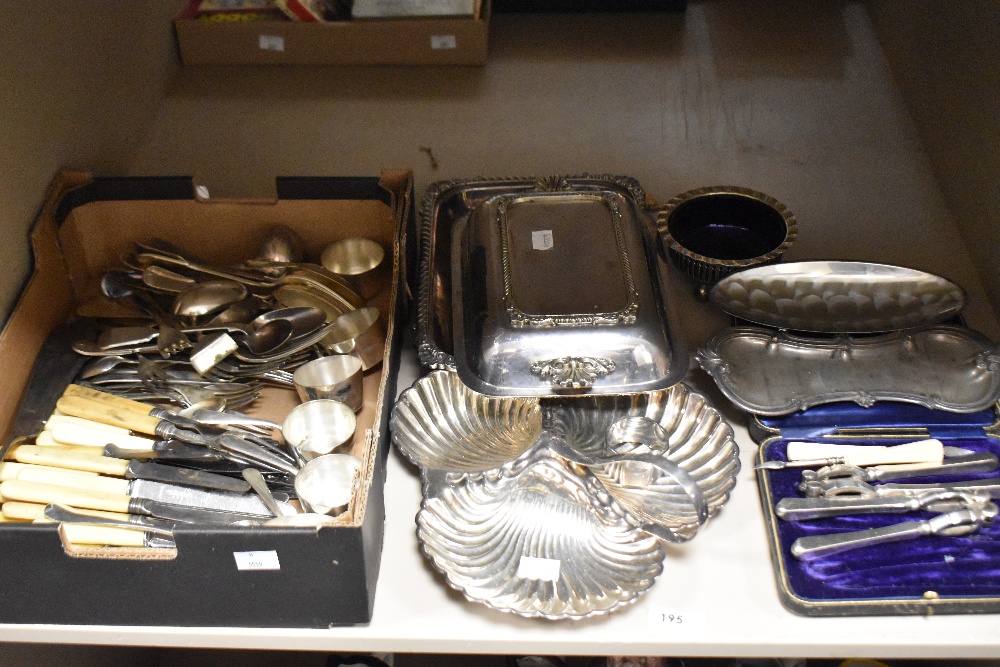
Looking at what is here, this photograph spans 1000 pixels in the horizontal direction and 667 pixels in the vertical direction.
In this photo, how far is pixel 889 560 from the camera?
713 mm

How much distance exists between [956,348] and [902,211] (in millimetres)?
271

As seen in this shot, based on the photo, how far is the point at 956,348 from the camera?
0.85 m

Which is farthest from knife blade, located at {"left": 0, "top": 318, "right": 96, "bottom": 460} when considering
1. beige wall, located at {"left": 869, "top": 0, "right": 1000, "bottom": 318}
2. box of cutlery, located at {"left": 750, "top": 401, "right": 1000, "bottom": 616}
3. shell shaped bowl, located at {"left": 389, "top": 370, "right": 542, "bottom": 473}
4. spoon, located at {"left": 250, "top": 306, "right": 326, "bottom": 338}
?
beige wall, located at {"left": 869, "top": 0, "right": 1000, "bottom": 318}

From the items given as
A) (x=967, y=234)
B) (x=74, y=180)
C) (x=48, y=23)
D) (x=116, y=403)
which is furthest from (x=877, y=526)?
Result: (x=48, y=23)

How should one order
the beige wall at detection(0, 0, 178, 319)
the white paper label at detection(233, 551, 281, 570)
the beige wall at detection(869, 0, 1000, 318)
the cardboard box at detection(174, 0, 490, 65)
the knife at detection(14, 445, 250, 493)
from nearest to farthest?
the white paper label at detection(233, 551, 281, 570) < the knife at detection(14, 445, 250, 493) < the beige wall at detection(0, 0, 178, 319) < the beige wall at detection(869, 0, 1000, 318) < the cardboard box at detection(174, 0, 490, 65)

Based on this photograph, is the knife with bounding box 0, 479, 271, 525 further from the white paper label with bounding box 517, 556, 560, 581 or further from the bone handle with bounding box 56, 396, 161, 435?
the white paper label with bounding box 517, 556, 560, 581

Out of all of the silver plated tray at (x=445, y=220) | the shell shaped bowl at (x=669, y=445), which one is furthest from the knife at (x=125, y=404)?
the shell shaped bowl at (x=669, y=445)

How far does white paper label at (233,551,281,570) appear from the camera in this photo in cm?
62

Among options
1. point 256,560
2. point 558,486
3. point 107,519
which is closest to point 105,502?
point 107,519

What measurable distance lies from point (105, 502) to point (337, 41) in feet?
2.64

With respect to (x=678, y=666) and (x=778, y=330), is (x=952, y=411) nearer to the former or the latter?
(x=778, y=330)

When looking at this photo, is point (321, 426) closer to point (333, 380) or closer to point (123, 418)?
point (333, 380)

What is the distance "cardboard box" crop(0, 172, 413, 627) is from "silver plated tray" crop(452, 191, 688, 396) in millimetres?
80

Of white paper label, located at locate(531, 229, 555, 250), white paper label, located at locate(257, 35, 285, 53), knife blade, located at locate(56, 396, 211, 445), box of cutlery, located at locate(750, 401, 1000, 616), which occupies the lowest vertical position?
box of cutlery, located at locate(750, 401, 1000, 616)
